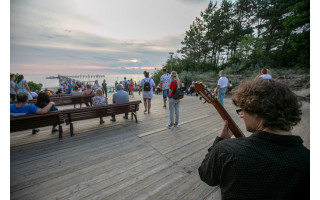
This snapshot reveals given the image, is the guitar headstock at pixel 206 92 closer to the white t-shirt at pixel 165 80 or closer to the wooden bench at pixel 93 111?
the wooden bench at pixel 93 111

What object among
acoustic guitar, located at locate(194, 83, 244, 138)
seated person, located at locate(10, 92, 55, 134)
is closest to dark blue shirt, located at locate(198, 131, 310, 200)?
acoustic guitar, located at locate(194, 83, 244, 138)

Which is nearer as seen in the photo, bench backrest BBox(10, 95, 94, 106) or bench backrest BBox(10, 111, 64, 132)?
bench backrest BBox(10, 111, 64, 132)

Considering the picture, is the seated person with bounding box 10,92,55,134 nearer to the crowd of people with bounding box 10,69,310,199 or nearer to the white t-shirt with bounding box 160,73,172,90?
the crowd of people with bounding box 10,69,310,199

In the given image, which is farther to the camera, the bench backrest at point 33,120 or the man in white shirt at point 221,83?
the man in white shirt at point 221,83

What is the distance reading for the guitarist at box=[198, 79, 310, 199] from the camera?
0.68m

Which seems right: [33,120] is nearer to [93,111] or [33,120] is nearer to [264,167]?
[93,111]

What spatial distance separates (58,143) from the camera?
3.36 meters

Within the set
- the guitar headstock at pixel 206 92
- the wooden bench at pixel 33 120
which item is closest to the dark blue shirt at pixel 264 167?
the guitar headstock at pixel 206 92

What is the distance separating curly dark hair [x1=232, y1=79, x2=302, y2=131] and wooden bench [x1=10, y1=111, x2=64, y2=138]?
4187mm

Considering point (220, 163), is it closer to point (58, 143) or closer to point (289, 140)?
point (289, 140)

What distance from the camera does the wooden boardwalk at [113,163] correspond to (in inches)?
76.8

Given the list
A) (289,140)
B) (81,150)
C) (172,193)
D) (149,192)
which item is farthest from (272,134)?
(81,150)

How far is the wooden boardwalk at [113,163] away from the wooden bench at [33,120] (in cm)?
48

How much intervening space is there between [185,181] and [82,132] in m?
3.33
